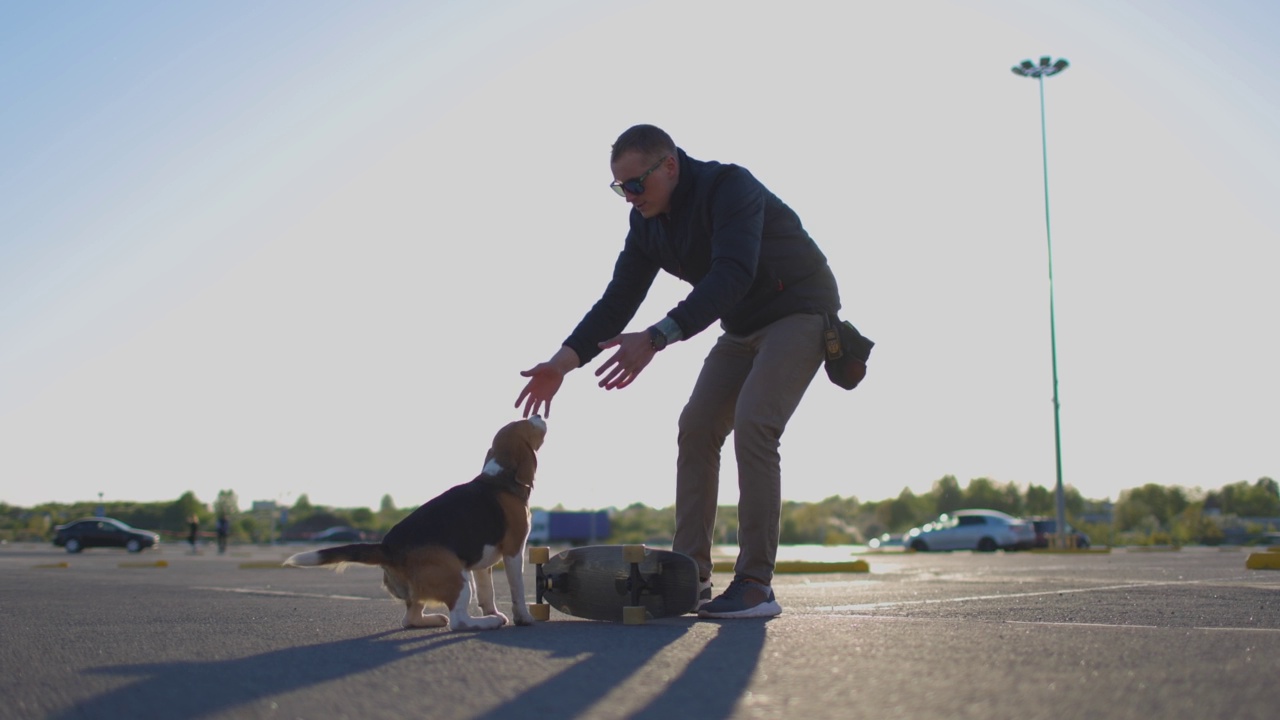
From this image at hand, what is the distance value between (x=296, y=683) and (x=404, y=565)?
5.39 ft

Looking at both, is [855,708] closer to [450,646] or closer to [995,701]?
[995,701]

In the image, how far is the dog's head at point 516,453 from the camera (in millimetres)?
5301

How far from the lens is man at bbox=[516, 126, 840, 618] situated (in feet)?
17.3

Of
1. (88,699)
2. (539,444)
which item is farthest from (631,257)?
(88,699)

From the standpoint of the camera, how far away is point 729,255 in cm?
533

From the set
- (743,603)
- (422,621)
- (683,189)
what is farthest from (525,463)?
(683,189)

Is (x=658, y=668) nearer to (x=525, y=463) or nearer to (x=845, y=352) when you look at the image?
(x=525, y=463)

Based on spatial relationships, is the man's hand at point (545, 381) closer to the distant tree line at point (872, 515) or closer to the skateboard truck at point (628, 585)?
→ the skateboard truck at point (628, 585)

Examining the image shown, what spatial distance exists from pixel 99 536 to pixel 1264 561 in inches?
1809

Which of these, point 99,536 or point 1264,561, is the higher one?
point 1264,561

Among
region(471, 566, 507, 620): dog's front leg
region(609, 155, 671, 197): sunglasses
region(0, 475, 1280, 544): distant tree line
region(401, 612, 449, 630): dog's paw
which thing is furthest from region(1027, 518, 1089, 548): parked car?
region(401, 612, 449, 630): dog's paw

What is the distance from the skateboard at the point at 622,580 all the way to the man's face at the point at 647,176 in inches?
65.0

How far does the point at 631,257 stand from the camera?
6.27 m

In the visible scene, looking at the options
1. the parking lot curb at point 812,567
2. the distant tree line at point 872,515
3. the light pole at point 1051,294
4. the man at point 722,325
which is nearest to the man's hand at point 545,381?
the man at point 722,325
